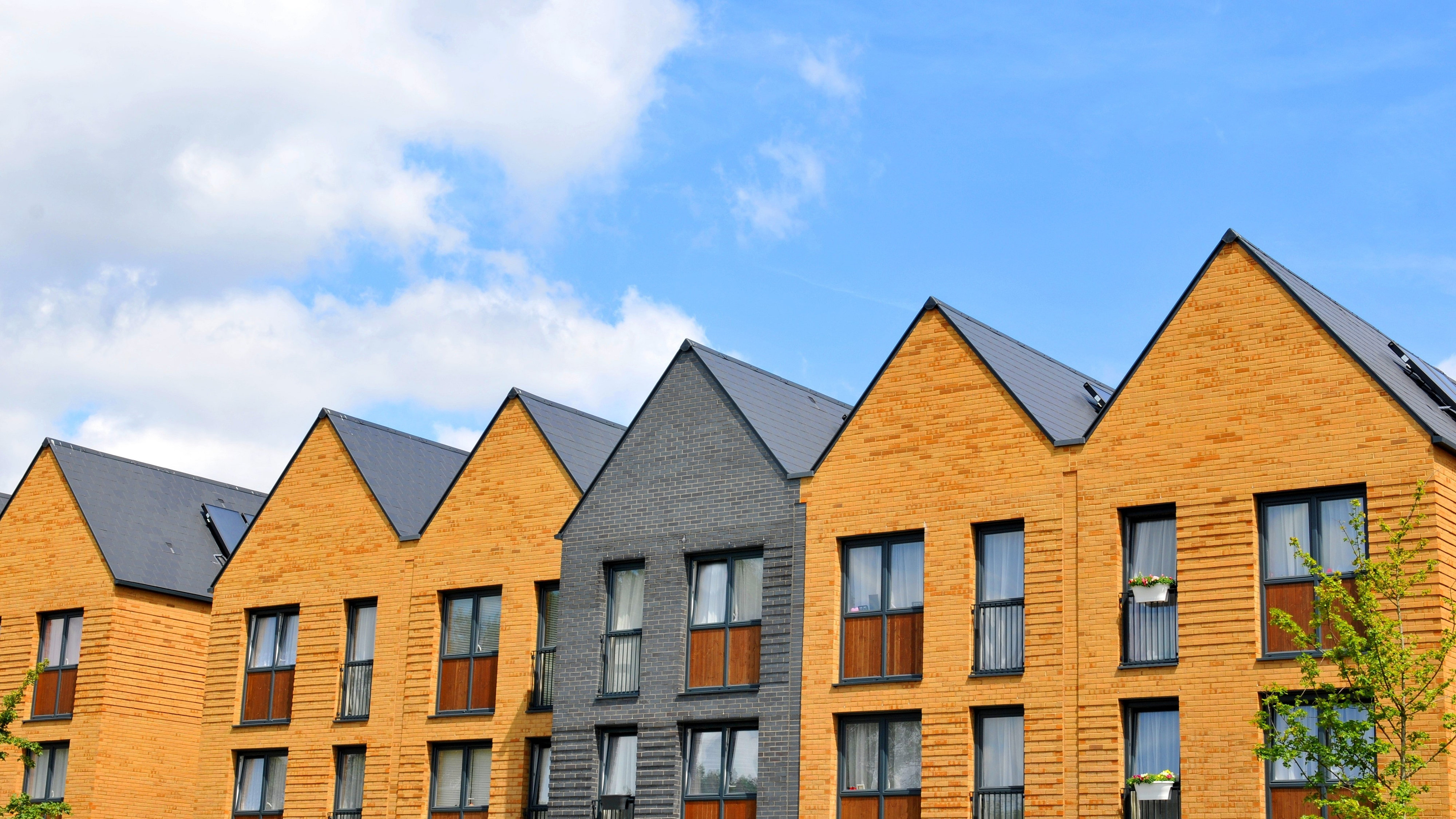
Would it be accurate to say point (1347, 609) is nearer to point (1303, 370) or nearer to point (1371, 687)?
point (1371, 687)

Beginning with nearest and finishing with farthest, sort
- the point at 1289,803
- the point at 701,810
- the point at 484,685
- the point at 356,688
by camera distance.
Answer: the point at 1289,803 < the point at 701,810 < the point at 484,685 < the point at 356,688

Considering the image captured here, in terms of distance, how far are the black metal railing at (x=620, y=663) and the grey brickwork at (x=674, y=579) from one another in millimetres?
149

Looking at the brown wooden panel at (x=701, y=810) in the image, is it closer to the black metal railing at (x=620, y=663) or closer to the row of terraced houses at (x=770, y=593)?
the row of terraced houses at (x=770, y=593)

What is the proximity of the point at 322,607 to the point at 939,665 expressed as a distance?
43.2ft

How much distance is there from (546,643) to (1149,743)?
11.2 m

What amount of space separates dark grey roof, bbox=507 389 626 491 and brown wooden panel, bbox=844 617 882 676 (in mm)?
6144

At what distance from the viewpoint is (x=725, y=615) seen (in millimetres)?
27609

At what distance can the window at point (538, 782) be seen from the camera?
29.5m

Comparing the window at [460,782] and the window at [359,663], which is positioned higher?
the window at [359,663]

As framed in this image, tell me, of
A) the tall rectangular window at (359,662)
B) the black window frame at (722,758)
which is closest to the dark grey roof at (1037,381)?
the black window frame at (722,758)

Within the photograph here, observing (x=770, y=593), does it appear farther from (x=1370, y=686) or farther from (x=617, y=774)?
(x=1370, y=686)

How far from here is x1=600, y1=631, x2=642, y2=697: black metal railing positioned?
2820 centimetres

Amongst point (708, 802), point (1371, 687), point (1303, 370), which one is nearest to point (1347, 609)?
point (1371, 687)

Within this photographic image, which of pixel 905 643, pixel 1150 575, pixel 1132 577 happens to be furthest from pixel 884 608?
pixel 1150 575
